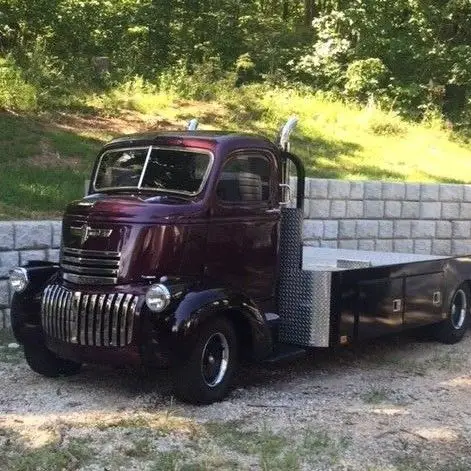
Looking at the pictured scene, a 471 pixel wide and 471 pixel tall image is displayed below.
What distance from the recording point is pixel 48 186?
1090cm

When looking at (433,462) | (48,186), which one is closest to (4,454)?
(433,462)

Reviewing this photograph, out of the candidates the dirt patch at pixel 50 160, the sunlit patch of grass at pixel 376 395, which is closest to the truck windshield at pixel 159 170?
the sunlit patch of grass at pixel 376 395

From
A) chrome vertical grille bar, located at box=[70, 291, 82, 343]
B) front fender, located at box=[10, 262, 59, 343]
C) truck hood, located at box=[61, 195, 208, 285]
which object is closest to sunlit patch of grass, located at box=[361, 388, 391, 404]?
truck hood, located at box=[61, 195, 208, 285]

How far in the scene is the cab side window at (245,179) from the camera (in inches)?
263

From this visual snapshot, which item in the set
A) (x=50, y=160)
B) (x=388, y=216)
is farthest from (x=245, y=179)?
(x=50, y=160)

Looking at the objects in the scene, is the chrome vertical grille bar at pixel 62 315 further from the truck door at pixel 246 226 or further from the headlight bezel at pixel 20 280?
the truck door at pixel 246 226

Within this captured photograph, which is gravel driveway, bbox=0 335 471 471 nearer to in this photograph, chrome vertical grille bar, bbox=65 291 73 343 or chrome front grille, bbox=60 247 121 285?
chrome vertical grille bar, bbox=65 291 73 343

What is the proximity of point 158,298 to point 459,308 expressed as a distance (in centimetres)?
446

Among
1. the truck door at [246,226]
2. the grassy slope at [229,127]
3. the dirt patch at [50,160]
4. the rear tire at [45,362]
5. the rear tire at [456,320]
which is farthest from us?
the dirt patch at [50,160]

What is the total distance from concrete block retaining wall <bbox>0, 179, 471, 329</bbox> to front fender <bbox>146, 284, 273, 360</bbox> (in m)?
4.66

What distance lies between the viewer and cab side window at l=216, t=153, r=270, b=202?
21.9 ft

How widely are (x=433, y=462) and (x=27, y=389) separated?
3.27m

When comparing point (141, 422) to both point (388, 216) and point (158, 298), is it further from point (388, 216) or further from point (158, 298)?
point (388, 216)

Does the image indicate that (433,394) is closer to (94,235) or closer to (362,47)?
(94,235)
